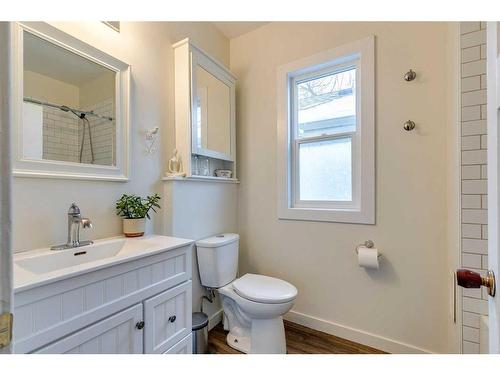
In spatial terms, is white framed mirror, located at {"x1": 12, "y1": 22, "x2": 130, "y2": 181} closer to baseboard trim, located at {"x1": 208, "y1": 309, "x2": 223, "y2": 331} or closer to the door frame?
the door frame

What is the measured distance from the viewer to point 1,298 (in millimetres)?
362

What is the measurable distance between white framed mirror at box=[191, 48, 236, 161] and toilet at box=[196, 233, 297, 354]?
0.72 metres

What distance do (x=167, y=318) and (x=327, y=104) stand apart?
183 centimetres

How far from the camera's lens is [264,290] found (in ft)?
5.01

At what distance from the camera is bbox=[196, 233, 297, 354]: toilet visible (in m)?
1.46

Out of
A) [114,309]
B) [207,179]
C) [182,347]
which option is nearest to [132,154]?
[207,179]

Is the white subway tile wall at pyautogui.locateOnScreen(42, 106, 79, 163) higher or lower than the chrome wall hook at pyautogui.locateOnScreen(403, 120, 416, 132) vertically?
lower

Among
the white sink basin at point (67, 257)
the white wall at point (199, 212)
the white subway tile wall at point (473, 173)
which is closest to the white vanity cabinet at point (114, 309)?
the white sink basin at point (67, 257)

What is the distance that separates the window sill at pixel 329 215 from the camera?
1.67 m

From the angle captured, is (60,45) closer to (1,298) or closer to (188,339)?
(1,298)

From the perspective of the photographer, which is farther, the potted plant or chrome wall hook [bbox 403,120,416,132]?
chrome wall hook [bbox 403,120,416,132]

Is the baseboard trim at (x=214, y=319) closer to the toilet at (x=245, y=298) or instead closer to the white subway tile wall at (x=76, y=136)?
the toilet at (x=245, y=298)

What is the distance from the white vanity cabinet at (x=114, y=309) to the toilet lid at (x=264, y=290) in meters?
0.40

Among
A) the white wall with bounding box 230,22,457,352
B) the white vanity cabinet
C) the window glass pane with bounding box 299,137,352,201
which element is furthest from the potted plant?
the window glass pane with bounding box 299,137,352,201
